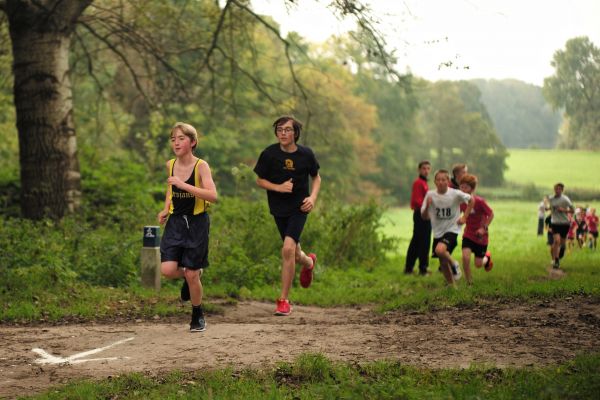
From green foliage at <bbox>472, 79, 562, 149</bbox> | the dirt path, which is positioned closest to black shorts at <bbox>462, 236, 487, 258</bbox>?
the dirt path

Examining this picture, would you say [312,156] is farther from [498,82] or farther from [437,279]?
[498,82]

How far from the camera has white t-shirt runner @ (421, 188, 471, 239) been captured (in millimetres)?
11500

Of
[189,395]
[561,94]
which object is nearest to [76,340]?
[189,395]

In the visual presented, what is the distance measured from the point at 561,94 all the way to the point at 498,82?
29.6 m

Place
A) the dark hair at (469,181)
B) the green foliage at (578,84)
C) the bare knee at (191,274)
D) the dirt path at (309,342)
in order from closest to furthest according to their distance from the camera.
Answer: the dirt path at (309,342), the bare knee at (191,274), the dark hair at (469,181), the green foliage at (578,84)

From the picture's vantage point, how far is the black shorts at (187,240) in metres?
8.09

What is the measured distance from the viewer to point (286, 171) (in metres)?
9.37

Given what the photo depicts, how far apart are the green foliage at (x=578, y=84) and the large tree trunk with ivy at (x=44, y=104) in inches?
528

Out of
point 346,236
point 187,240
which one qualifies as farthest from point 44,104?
point 187,240

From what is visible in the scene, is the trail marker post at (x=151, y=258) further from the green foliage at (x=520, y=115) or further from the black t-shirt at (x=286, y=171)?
the green foliage at (x=520, y=115)

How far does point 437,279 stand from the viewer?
553 inches

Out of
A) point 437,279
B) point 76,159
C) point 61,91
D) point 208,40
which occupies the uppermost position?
point 208,40

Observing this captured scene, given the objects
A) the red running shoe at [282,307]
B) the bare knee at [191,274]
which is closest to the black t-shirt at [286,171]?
the red running shoe at [282,307]

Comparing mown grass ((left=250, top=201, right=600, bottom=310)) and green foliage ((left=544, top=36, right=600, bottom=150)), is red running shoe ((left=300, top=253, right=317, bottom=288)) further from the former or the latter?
green foliage ((left=544, top=36, right=600, bottom=150))
